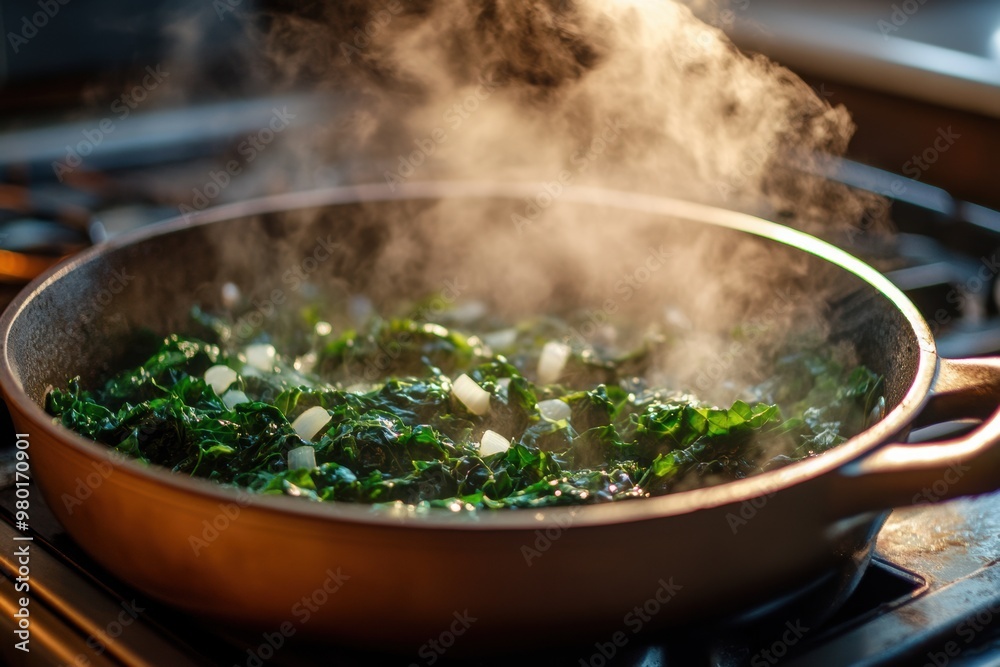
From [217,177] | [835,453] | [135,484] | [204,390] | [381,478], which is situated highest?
[835,453]

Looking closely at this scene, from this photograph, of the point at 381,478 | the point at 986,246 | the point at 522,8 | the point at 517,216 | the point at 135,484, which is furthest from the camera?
the point at 522,8

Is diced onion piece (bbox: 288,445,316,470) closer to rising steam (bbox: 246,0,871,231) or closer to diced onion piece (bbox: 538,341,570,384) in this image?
diced onion piece (bbox: 538,341,570,384)

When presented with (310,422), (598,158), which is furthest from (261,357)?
(598,158)

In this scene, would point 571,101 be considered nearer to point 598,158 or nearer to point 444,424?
point 598,158

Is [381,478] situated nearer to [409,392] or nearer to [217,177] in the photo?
[409,392]

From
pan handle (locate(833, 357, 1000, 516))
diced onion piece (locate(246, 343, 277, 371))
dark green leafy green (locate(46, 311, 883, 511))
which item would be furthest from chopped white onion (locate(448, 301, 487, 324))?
pan handle (locate(833, 357, 1000, 516))

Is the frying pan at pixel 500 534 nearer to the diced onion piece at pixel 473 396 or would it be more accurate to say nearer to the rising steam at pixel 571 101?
the diced onion piece at pixel 473 396

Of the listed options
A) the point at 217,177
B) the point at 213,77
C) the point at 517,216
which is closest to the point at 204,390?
the point at 517,216
